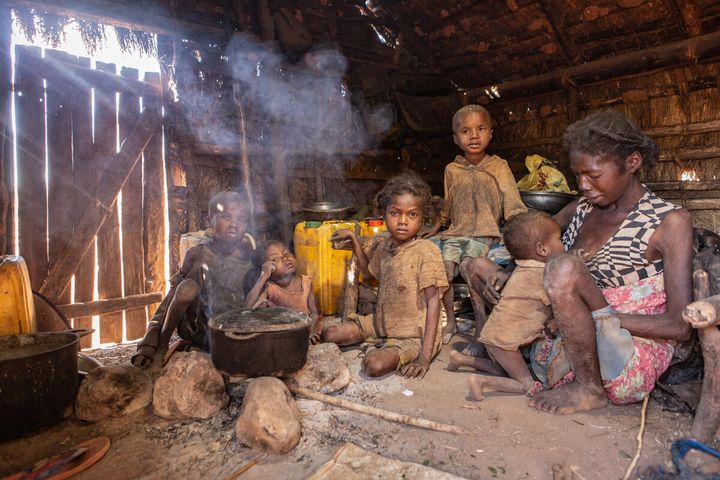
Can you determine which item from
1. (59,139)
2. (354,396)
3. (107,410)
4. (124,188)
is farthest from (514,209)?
(59,139)

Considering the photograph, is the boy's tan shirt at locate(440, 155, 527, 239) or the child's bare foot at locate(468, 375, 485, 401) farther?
the boy's tan shirt at locate(440, 155, 527, 239)

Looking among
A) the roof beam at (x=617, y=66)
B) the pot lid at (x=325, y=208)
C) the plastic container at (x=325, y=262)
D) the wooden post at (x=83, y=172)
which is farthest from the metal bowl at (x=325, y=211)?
the roof beam at (x=617, y=66)

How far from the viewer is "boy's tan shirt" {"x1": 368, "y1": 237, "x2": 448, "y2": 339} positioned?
3090mm

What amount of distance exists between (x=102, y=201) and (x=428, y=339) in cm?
368

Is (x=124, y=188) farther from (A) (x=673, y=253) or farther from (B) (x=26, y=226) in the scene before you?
(A) (x=673, y=253)

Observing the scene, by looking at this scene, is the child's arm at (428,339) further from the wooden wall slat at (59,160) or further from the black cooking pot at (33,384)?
the wooden wall slat at (59,160)

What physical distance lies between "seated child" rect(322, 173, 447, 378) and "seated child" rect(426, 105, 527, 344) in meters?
0.76

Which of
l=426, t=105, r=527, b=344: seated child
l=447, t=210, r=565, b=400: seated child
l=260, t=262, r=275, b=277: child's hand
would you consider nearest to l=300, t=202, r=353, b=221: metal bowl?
l=426, t=105, r=527, b=344: seated child

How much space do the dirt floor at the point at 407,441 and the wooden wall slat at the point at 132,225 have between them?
8.20 ft

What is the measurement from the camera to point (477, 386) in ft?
8.23

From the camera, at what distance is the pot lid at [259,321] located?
2.29m

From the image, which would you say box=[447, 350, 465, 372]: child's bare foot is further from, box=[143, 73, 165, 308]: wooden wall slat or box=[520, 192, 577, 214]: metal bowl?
box=[143, 73, 165, 308]: wooden wall slat

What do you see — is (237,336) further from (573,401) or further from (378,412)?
(573,401)

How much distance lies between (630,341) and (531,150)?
195 inches
